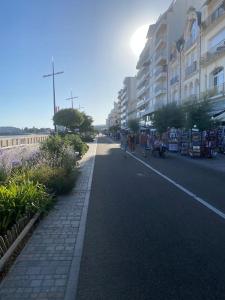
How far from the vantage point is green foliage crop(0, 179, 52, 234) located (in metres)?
5.91


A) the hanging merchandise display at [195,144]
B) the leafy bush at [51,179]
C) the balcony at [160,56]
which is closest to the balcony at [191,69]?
the balcony at [160,56]

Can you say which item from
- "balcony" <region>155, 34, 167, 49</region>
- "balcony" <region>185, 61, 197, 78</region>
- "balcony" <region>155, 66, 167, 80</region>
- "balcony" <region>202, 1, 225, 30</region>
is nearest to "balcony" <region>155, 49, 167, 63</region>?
"balcony" <region>155, 34, 167, 49</region>

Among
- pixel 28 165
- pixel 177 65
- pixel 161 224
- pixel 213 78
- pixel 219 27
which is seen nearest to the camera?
pixel 161 224

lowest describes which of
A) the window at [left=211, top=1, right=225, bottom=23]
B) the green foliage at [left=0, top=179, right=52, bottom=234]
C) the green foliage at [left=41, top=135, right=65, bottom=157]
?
the green foliage at [left=0, top=179, right=52, bottom=234]

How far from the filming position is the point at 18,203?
637 centimetres

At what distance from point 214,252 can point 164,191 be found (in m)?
5.23

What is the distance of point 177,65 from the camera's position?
47.8 metres

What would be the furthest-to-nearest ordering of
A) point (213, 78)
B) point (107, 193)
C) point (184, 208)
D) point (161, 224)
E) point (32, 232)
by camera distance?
point (213, 78) → point (107, 193) → point (184, 208) → point (161, 224) → point (32, 232)

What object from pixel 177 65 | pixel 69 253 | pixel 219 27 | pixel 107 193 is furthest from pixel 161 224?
pixel 177 65

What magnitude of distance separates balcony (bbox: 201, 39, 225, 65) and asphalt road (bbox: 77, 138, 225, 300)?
23785 millimetres

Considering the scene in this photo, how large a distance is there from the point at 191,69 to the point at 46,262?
37991mm

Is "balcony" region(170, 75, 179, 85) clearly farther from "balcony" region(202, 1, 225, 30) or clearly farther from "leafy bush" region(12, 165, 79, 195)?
"leafy bush" region(12, 165, 79, 195)

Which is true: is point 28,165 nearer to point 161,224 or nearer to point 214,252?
point 161,224

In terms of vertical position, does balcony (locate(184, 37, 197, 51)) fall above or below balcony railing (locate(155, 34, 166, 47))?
below
